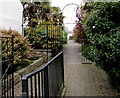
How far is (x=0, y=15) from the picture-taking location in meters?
4.81

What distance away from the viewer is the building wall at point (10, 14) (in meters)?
4.99

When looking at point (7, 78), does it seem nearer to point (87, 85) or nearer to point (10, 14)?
point (87, 85)

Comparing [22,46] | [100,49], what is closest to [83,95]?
[100,49]

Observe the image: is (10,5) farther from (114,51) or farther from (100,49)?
(114,51)

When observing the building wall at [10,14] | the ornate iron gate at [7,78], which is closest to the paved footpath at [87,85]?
the ornate iron gate at [7,78]

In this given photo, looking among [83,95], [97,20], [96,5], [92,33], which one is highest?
[96,5]

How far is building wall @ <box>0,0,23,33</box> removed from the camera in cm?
499

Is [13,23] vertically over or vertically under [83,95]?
over

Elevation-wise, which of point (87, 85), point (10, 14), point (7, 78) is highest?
point (10, 14)

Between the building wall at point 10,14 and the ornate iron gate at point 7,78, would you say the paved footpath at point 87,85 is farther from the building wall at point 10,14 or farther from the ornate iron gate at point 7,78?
the building wall at point 10,14

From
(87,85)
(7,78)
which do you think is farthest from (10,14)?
(87,85)

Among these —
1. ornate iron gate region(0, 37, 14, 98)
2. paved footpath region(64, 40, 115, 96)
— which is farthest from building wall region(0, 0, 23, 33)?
paved footpath region(64, 40, 115, 96)

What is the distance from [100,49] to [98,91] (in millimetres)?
983

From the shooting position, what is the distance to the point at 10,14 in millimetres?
5555
